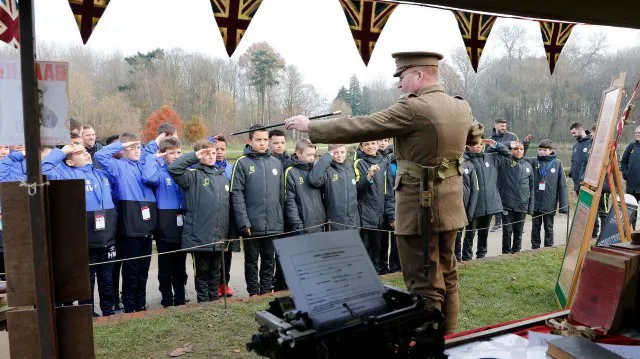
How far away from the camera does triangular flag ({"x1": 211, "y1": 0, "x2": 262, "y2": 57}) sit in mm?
2740

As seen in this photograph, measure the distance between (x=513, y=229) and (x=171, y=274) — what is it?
548 centimetres

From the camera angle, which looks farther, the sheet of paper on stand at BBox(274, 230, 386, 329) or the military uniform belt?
the military uniform belt

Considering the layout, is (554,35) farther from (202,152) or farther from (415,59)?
(202,152)

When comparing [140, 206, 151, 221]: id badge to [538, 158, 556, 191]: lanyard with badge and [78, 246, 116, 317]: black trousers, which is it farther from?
[538, 158, 556, 191]: lanyard with badge

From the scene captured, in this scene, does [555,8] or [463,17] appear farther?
[463,17]

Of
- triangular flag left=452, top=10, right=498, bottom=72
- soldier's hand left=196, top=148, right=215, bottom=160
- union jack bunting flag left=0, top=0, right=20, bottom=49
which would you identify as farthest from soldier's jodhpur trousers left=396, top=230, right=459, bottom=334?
soldier's hand left=196, top=148, right=215, bottom=160

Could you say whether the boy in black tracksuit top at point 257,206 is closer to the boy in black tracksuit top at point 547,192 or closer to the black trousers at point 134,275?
the black trousers at point 134,275

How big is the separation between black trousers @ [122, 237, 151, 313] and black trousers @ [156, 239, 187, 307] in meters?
0.17

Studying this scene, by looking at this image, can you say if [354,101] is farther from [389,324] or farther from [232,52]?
[389,324]

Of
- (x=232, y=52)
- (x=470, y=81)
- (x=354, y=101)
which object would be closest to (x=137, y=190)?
(x=232, y=52)

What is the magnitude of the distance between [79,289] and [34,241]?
26 centimetres

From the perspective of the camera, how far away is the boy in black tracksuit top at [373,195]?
6.11 m

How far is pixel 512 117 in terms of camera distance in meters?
10.8

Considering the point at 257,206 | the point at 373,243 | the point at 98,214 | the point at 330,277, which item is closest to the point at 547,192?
the point at 373,243
